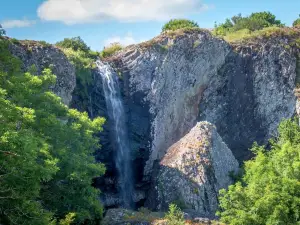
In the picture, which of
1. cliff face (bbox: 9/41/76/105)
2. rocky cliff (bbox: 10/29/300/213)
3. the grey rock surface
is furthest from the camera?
the grey rock surface

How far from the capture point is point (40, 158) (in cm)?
1641

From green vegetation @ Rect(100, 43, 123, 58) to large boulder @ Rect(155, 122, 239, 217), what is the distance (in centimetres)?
1252

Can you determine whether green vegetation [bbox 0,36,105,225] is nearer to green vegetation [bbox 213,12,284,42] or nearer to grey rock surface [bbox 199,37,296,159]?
grey rock surface [bbox 199,37,296,159]

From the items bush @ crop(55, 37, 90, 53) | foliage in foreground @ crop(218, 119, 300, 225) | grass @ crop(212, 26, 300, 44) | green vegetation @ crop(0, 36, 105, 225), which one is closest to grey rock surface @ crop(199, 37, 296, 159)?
grass @ crop(212, 26, 300, 44)

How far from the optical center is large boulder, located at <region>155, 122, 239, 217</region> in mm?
28906

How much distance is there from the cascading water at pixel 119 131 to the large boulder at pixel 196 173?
4.13 meters

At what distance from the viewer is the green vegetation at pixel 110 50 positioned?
40250 mm

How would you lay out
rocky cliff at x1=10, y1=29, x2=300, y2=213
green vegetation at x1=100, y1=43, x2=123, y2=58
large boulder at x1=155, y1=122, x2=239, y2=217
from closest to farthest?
large boulder at x1=155, y1=122, x2=239, y2=217 → rocky cliff at x1=10, y1=29, x2=300, y2=213 → green vegetation at x1=100, y1=43, x2=123, y2=58

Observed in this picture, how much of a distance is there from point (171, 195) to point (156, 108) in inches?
408

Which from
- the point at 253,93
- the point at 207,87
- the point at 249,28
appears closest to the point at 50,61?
the point at 207,87

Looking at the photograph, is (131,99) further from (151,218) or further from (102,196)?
(151,218)

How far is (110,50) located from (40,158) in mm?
25590

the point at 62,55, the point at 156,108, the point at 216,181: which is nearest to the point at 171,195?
the point at 216,181

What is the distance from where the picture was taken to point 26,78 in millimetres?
19484
